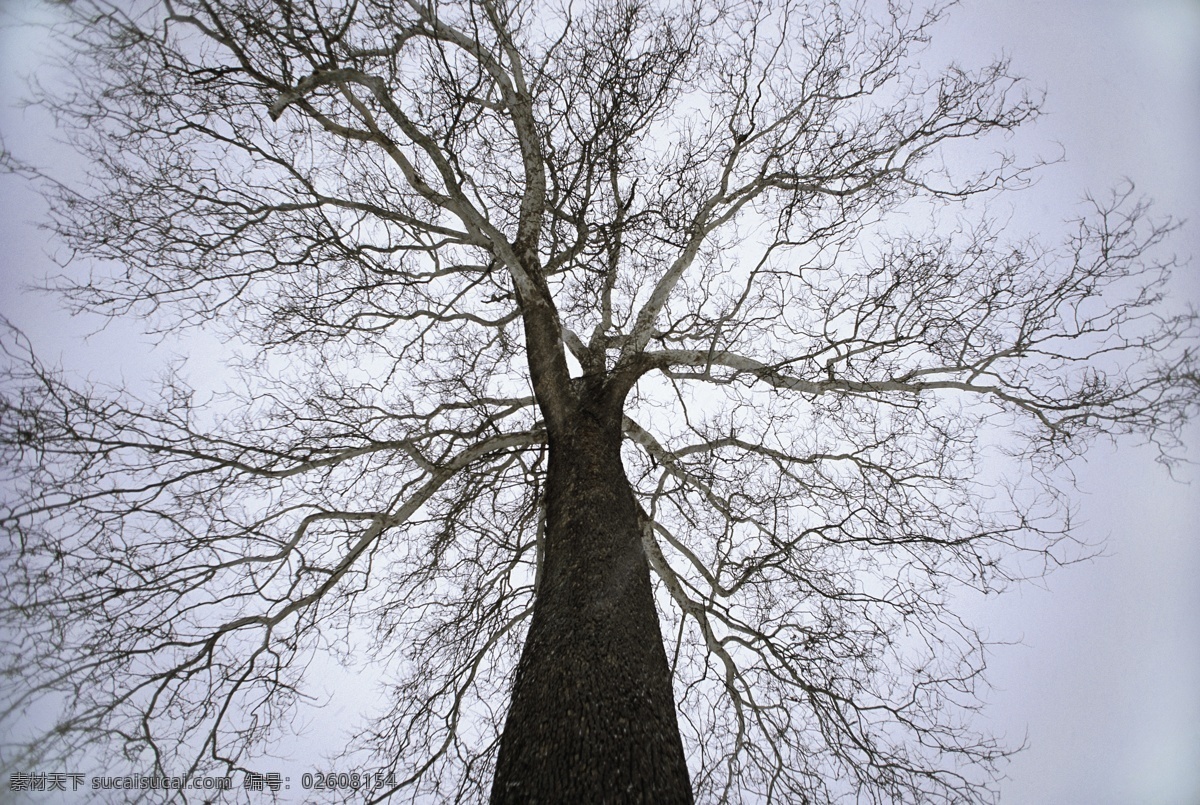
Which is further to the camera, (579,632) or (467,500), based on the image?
(467,500)

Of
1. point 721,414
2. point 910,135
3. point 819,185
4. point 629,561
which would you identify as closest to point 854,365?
point 721,414

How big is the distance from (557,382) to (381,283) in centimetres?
156

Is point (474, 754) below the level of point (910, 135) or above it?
below

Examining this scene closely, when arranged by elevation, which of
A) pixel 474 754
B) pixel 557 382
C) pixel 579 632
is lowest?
pixel 474 754

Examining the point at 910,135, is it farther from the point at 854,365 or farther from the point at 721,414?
the point at 721,414

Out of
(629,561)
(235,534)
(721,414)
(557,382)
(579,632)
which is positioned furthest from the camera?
(721,414)

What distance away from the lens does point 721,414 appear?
481 cm

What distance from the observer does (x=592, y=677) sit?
2.36m

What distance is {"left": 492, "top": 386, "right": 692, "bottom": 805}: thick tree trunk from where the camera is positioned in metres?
2.02

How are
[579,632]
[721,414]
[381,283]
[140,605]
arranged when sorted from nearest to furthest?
[579,632]
[140,605]
[381,283]
[721,414]

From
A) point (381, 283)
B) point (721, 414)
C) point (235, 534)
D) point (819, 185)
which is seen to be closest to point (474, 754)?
point (235, 534)

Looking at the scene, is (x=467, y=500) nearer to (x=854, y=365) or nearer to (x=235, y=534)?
(x=235, y=534)

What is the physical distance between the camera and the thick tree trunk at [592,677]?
6.61 ft

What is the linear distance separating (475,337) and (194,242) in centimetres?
207
